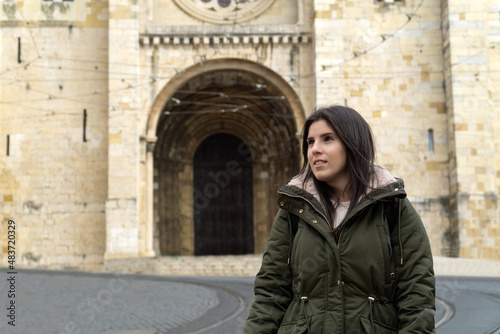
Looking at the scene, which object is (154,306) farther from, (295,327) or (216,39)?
(216,39)

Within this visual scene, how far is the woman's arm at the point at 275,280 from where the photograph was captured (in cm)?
252

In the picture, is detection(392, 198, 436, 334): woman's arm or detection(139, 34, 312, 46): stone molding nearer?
detection(392, 198, 436, 334): woman's arm

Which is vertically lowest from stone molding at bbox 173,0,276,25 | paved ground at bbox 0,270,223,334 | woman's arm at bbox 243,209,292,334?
paved ground at bbox 0,270,223,334

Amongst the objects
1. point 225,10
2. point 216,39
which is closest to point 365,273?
point 216,39

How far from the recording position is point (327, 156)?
2.48 meters

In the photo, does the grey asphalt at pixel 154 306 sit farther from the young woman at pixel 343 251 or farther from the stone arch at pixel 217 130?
the stone arch at pixel 217 130

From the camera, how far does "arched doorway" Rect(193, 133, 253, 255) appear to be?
25484 millimetres

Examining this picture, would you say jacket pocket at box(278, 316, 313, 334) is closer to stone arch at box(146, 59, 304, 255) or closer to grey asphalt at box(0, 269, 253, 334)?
grey asphalt at box(0, 269, 253, 334)

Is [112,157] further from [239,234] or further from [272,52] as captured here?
[239,234]

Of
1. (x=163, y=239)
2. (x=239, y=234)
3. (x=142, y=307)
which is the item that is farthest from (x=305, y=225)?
(x=239, y=234)

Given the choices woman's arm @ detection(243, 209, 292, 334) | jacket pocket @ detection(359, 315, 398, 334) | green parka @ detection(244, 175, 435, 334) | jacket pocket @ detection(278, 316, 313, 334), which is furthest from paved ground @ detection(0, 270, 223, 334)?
jacket pocket @ detection(359, 315, 398, 334)

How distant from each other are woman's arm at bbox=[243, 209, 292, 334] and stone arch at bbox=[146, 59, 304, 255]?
17009 millimetres

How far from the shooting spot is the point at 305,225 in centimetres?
246

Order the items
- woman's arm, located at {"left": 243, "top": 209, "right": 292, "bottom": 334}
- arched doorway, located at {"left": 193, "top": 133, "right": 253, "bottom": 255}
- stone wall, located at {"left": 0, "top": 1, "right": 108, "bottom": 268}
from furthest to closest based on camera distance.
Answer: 1. arched doorway, located at {"left": 193, "top": 133, "right": 253, "bottom": 255}
2. stone wall, located at {"left": 0, "top": 1, "right": 108, "bottom": 268}
3. woman's arm, located at {"left": 243, "top": 209, "right": 292, "bottom": 334}
